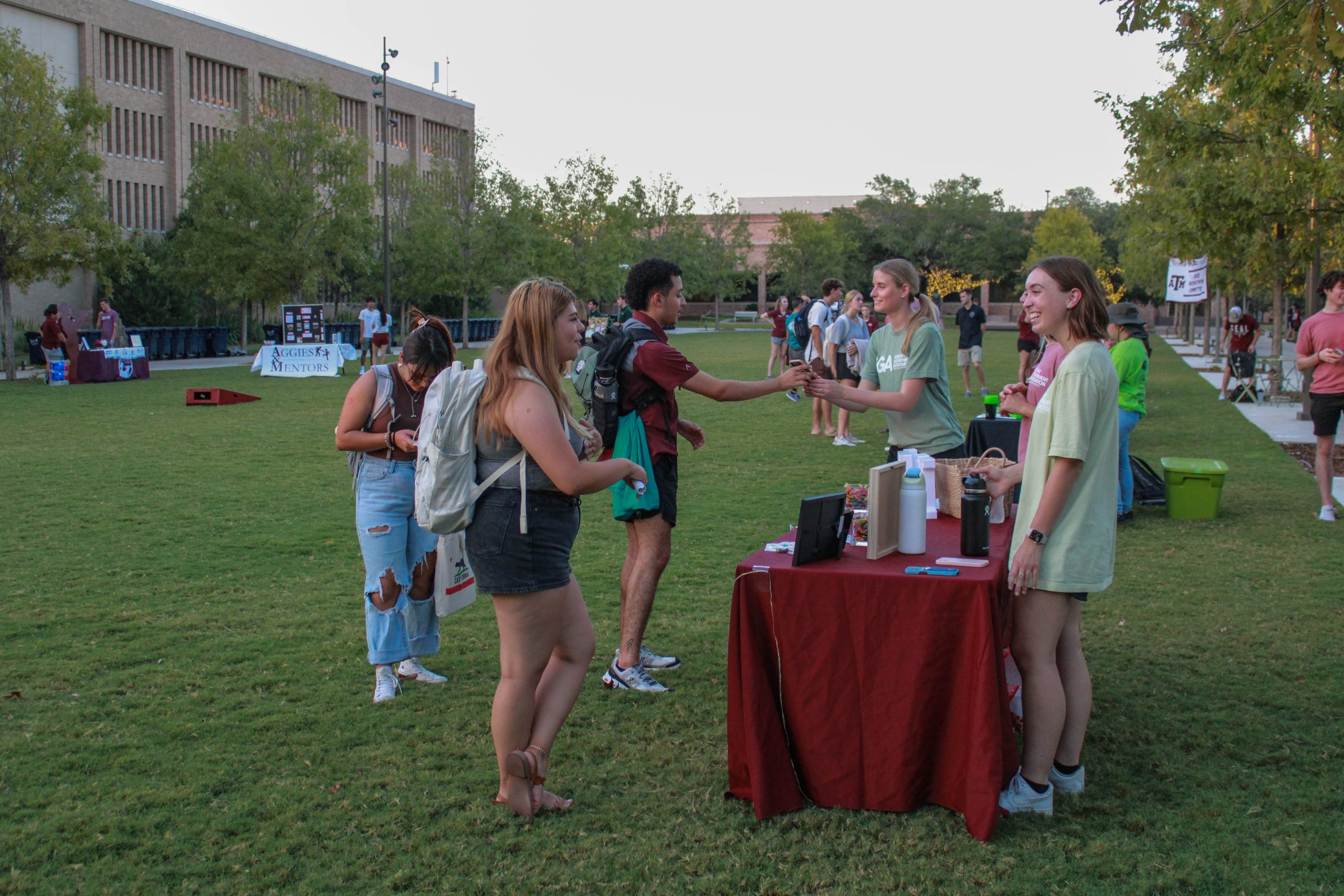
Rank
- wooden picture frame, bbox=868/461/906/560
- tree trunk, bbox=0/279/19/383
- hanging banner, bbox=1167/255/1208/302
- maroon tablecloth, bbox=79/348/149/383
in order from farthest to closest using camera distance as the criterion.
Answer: hanging banner, bbox=1167/255/1208/302, tree trunk, bbox=0/279/19/383, maroon tablecloth, bbox=79/348/149/383, wooden picture frame, bbox=868/461/906/560

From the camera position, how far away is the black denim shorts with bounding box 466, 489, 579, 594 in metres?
3.66

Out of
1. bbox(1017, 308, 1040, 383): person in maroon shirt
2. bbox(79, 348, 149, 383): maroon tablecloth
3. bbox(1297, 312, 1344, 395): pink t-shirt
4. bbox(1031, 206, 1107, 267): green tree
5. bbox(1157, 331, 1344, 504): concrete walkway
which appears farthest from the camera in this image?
bbox(1031, 206, 1107, 267): green tree

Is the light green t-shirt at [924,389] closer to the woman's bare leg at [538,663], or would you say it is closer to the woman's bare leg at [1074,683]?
the woman's bare leg at [1074,683]

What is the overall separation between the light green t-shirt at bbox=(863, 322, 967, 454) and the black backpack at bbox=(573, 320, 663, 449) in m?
1.20

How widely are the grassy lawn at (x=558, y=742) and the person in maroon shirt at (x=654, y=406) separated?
29 centimetres

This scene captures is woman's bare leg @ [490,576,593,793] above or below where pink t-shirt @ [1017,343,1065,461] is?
below

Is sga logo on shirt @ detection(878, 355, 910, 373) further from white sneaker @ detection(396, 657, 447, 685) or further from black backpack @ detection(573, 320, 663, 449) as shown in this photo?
white sneaker @ detection(396, 657, 447, 685)

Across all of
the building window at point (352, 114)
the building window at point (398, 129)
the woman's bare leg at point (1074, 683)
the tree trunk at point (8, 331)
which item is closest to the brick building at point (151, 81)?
the building window at point (352, 114)

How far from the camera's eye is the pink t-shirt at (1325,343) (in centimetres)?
830

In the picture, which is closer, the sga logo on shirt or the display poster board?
the sga logo on shirt

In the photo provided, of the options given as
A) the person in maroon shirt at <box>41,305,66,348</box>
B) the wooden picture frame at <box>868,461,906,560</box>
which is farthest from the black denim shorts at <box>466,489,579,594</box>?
the person in maroon shirt at <box>41,305,66,348</box>

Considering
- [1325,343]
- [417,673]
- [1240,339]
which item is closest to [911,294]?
[417,673]

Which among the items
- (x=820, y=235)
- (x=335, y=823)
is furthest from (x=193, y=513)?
(x=820, y=235)

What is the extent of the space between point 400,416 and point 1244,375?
719 inches
